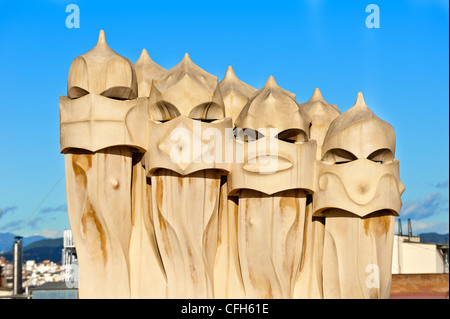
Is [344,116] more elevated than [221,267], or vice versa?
[344,116]

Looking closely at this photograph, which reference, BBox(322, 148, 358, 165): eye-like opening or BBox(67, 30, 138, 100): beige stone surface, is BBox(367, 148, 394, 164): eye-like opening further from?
BBox(67, 30, 138, 100): beige stone surface

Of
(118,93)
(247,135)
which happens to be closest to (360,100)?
(247,135)

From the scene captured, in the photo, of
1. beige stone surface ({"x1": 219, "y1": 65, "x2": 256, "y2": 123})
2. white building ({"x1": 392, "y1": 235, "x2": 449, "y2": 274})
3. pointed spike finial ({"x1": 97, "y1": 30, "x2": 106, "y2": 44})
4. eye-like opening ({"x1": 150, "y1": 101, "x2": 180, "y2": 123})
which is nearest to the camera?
eye-like opening ({"x1": 150, "y1": 101, "x2": 180, "y2": 123})

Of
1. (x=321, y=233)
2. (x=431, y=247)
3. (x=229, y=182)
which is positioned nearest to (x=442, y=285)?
(x=431, y=247)

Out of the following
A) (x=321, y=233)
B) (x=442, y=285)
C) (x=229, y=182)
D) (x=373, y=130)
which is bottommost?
(x=442, y=285)

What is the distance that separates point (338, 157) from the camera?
14938 millimetres

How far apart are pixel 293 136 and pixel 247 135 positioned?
100 cm

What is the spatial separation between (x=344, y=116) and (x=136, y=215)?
510 cm

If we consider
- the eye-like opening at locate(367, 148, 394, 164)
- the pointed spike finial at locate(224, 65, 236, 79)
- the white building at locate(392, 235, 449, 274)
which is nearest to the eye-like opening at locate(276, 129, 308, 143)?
the eye-like opening at locate(367, 148, 394, 164)

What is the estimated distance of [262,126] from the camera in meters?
14.3

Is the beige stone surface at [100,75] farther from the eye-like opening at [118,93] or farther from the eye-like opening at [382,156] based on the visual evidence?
the eye-like opening at [382,156]

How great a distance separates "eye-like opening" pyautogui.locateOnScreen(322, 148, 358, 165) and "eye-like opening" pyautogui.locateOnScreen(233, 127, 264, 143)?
170cm

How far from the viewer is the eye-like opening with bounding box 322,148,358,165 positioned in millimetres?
14750

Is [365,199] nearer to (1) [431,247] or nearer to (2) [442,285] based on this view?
(2) [442,285]
